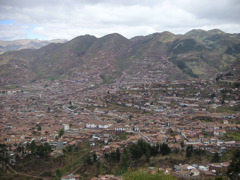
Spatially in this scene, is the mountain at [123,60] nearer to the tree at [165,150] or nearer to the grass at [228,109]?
the grass at [228,109]

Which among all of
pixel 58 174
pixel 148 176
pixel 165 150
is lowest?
pixel 58 174

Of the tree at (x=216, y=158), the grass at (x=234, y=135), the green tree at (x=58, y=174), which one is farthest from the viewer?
the grass at (x=234, y=135)

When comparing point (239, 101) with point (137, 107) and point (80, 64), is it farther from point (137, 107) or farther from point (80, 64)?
point (80, 64)

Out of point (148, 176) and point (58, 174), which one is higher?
point (148, 176)

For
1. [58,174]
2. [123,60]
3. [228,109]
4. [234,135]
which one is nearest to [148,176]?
[58,174]

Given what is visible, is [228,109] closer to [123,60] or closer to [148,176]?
[148,176]

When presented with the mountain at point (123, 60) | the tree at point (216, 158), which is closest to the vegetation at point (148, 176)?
the tree at point (216, 158)

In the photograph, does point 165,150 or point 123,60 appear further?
point 123,60

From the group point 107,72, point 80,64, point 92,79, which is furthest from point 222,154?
point 80,64
